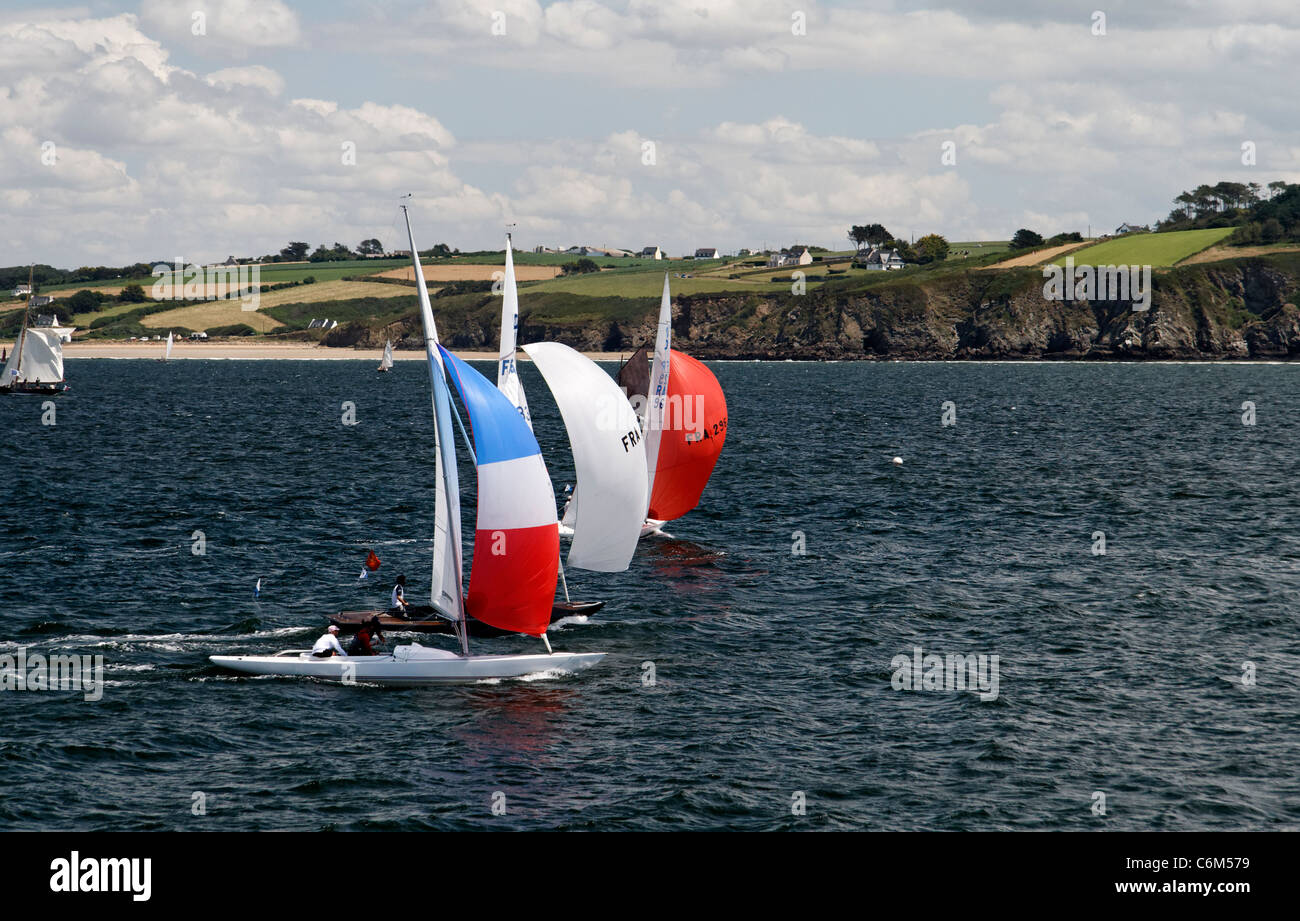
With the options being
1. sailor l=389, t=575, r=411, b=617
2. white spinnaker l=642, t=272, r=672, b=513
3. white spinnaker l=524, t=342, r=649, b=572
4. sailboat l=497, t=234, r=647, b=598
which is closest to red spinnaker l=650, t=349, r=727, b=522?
white spinnaker l=642, t=272, r=672, b=513

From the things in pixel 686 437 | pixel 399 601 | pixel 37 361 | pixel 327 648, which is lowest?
pixel 327 648

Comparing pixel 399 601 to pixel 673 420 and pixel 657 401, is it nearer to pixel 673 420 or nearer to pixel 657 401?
pixel 657 401

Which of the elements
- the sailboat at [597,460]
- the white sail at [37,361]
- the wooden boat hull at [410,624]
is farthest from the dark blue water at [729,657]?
the white sail at [37,361]

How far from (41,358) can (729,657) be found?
122m

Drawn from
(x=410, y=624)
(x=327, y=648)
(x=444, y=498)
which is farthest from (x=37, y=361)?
(x=327, y=648)

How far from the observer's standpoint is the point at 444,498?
3456 cm

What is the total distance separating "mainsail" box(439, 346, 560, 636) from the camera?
106 feet

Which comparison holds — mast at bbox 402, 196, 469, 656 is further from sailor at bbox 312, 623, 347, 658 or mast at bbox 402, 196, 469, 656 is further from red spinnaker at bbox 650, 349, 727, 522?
red spinnaker at bbox 650, 349, 727, 522

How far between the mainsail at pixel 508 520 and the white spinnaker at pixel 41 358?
11565 centimetres

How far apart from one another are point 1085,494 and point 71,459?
61116mm

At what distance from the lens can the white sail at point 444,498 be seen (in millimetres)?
31797

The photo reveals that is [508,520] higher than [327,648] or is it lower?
higher

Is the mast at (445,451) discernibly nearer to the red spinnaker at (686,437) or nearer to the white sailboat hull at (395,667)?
the white sailboat hull at (395,667)

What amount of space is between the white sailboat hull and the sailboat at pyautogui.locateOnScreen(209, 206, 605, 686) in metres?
0.03
